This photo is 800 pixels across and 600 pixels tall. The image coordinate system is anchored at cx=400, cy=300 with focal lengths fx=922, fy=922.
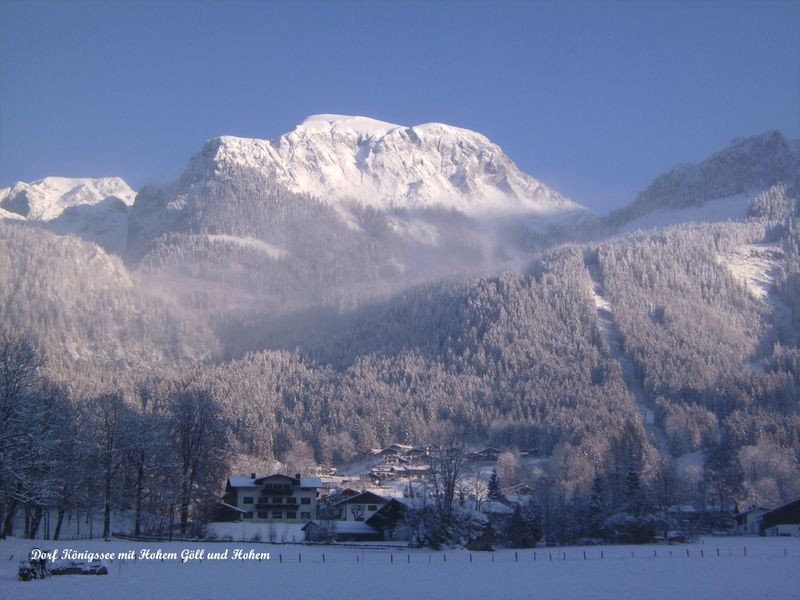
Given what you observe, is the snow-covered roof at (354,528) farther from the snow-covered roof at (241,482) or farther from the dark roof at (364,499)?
the snow-covered roof at (241,482)

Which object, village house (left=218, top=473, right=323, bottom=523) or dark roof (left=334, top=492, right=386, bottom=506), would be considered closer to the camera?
village house (left=218, top=473, right=323, bottom=523)

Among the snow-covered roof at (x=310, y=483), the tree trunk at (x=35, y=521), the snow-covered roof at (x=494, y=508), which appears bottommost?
the tree trunk at (x=35, y=521)

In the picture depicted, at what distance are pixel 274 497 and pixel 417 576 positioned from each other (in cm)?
5248

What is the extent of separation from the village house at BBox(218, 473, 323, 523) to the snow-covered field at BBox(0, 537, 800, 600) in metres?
35.1

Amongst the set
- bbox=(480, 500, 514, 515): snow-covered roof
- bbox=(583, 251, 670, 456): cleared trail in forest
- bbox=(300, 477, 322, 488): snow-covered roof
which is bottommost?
bbox=(480, 500, 514, 515): snow-covered roof

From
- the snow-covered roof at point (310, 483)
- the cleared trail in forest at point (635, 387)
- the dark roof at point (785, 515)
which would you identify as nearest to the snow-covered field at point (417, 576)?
the dark roof at point (785, 515)

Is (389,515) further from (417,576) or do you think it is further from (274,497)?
(417,576)

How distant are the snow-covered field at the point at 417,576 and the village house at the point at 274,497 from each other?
35.1 metres

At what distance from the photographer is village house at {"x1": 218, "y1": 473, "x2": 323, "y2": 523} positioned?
9550 cm

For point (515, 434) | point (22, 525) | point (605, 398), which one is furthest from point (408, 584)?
point (605, 398)

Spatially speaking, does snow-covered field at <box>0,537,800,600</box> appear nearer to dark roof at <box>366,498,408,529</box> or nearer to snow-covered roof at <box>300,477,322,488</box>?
dark roof at <box>366,498,408,529</box>

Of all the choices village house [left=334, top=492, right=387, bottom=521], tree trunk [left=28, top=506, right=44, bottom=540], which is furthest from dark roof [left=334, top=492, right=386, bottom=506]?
tree trunk [left=28, top=506, right=44, bottom=540]

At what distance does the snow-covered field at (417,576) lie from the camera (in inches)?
1515

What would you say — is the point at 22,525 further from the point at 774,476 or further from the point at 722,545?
the point at 774,476
